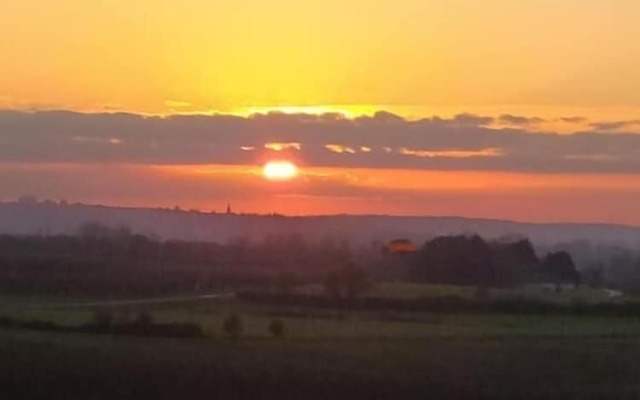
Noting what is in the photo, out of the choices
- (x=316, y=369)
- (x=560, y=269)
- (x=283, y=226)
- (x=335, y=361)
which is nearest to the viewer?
(x=316, y=369)

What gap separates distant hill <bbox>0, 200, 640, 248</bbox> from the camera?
2873 centimetres

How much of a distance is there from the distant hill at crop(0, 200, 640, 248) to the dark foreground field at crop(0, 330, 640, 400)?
7444 mm

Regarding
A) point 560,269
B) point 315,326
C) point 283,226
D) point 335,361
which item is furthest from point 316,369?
point 283,226

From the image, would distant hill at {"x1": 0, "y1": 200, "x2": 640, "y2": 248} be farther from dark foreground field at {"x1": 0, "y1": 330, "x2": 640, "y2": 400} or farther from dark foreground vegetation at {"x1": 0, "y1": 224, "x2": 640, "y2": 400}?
dark foreground field at {"x1": 0, "y1": 330, "x2": 640, "y2": 400}

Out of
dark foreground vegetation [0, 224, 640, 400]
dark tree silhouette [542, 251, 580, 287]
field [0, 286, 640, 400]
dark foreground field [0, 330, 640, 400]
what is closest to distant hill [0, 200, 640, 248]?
dark tree silhouette [542, 251, 580, 287]

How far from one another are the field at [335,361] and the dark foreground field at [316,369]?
0.02 m

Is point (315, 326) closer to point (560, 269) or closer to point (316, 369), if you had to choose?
point (316, 369)

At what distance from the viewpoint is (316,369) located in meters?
18.8

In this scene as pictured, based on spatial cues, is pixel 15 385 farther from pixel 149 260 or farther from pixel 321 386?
pixel 149 260

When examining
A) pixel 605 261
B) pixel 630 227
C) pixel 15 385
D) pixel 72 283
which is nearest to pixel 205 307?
pixel 72 283

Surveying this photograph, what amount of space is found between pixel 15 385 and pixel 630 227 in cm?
1546

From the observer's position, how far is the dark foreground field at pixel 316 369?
18188 mm

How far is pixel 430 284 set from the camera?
73.4 ft

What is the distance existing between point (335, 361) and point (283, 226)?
11.3m
